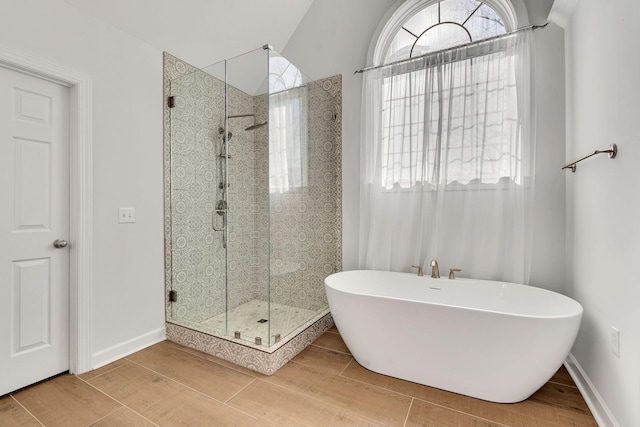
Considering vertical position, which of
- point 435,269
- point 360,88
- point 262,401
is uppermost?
point 360,88

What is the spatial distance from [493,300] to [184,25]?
3150 millimetres

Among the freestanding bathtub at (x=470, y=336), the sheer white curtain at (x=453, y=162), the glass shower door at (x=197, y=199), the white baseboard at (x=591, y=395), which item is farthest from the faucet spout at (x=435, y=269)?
the glass shower door at (x=197, y=199)

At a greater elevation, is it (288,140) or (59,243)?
(288,140)

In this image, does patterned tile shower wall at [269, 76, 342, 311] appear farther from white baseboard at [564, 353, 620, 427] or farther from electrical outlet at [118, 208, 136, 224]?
white baseboard at [564, 353, 620, 427]

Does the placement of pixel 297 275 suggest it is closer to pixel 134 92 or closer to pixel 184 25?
pixel 134 92

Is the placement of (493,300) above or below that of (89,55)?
below

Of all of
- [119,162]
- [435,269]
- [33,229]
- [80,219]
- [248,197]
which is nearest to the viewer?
[33,229]

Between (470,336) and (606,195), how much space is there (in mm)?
981

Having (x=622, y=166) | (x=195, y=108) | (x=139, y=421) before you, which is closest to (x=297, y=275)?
(x=139, y=421)

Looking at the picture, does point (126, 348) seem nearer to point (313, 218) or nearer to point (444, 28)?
point (313, 218)

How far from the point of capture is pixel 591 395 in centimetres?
160

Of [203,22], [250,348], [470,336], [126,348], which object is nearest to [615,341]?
[470,336]

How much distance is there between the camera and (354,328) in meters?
1.94

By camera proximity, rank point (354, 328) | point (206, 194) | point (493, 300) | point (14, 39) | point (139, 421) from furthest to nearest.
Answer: point (206, 194)
point (493, 300)
point (354, 328)
point (14, 39)
point (139, 421)
